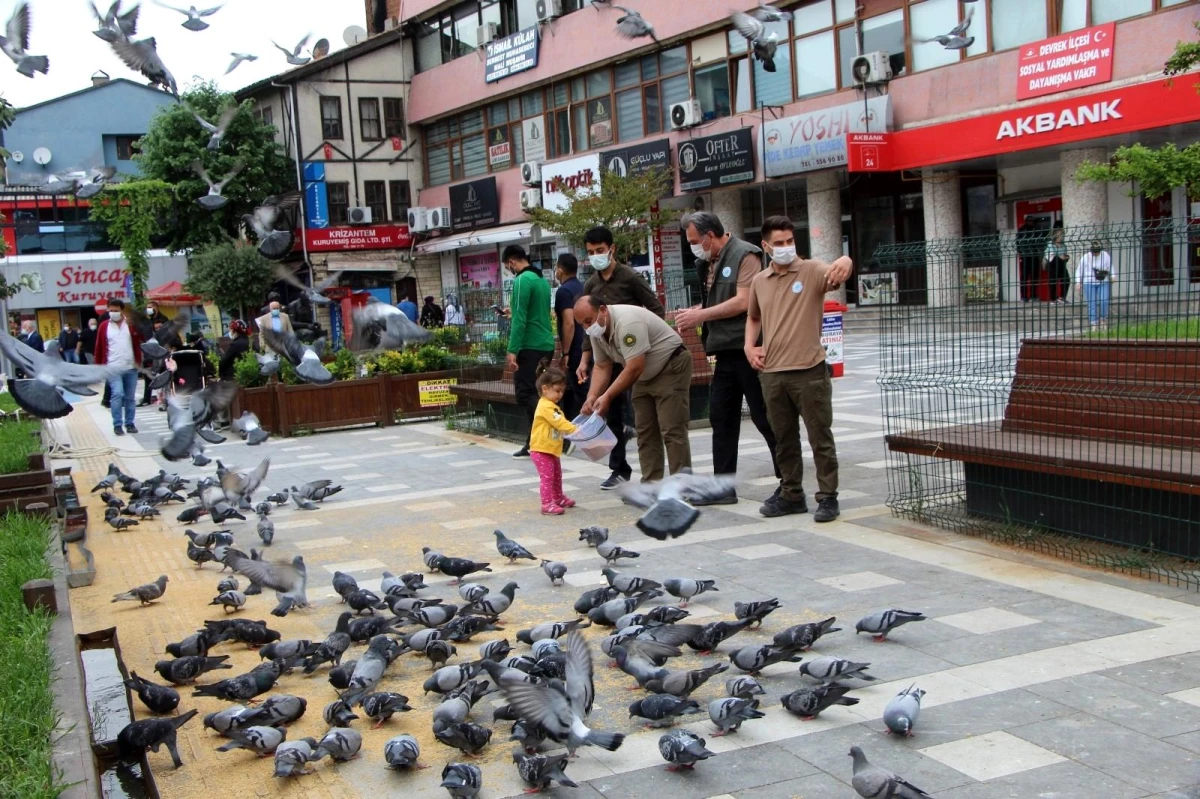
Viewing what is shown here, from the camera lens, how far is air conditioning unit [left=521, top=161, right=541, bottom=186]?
36219 mm

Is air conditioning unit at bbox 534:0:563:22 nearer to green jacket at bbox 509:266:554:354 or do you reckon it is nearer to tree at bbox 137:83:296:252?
tree at bbox 137:83:296:252

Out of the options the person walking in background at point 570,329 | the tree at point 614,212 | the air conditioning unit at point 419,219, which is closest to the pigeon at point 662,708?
the person walking in background at point 570,329

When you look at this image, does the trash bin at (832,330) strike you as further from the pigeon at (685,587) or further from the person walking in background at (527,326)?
the pigeon at (685,587)

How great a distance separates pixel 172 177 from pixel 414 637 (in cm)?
3787

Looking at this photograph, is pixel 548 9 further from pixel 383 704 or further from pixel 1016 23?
pixel 383 704

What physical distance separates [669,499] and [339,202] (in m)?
38.6

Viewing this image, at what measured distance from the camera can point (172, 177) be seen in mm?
39625

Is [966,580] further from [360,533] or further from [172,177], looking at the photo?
[172,177]

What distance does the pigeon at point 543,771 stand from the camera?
389 centimetres

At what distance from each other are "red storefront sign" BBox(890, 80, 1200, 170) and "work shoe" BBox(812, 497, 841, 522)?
15091 mm

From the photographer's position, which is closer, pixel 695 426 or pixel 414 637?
pixel 414 637

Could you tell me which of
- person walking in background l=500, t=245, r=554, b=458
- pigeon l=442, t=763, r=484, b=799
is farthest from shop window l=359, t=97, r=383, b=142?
pigeon l=442, t=763, r=484, b=799

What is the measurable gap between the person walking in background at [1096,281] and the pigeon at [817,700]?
9.86ft

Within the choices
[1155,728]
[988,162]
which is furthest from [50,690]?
[988,162]
